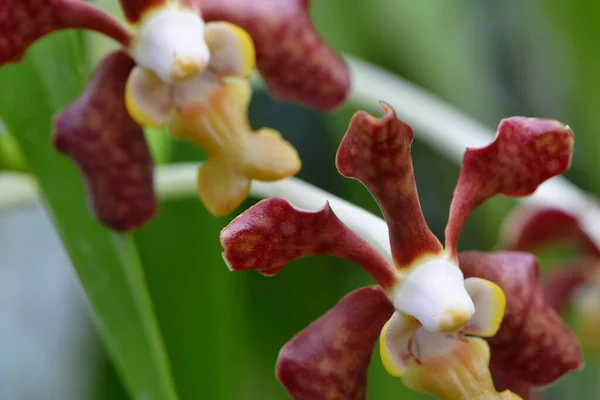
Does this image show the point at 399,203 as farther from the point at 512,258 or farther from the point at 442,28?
the point at 442,28

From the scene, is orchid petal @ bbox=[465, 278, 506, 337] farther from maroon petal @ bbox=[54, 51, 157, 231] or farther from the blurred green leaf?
the blurred green leaf

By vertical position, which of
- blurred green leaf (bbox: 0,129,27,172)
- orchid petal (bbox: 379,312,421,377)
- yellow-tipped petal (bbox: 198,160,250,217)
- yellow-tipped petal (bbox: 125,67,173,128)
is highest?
yellow-tipped petal (bbox: 125,67,173,128)

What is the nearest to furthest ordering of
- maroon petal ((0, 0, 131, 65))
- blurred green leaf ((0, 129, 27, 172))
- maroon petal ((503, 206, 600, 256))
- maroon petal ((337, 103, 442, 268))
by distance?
maroon petal ((337, 103, 442, 268)), maroon petal ((0, 0, 131, 65)), blurred green leaf ((0, 129, 27, 172)), maroon petal ((503, 206, 600, 256))

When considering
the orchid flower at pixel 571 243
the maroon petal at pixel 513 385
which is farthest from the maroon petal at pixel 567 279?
the maroon petal at pixel 513 385

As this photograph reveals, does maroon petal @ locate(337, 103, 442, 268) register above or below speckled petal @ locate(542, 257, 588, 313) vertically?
above

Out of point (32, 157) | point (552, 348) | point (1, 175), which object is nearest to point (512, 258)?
point (552, 348)

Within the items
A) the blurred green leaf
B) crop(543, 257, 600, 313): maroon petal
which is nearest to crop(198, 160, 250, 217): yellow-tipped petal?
the blurred green leaf

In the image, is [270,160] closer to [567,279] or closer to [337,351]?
[337,351]
